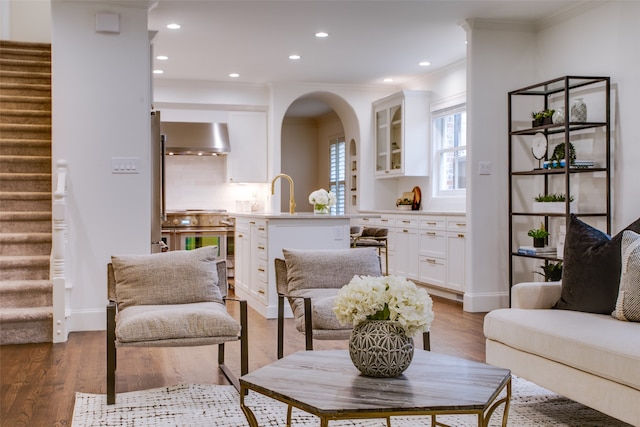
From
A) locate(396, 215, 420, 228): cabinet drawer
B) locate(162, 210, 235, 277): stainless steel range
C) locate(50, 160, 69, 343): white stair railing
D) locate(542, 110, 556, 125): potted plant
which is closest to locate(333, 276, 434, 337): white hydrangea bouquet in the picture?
locate(50, 160, 69, 343): white stair railing

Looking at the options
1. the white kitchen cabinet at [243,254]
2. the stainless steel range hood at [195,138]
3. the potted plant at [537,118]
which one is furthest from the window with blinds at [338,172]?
the potted plant at [537,118]

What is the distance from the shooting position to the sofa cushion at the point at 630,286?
9.93ft

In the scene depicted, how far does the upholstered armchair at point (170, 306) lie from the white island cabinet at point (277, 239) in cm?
170

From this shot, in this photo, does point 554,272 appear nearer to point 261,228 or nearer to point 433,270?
point 433,270

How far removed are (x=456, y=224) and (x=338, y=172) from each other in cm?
508

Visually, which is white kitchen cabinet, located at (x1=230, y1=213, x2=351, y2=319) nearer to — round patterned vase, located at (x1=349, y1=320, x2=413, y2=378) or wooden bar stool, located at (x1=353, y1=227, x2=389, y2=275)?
wooden bar stool, located at (x1=353, y1=227, x2=389, y2=275)

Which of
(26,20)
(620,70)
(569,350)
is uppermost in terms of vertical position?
(26,20)

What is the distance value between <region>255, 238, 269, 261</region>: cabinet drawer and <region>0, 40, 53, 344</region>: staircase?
67.9 inches

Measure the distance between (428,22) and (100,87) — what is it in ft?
9.62

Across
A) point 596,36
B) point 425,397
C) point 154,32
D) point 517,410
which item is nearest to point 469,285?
point 596,36

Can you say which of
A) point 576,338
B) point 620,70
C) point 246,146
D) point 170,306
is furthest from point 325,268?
point 246,146

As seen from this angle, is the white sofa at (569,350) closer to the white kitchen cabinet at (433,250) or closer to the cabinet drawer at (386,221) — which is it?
the white kitchen cabinet at (433,250)

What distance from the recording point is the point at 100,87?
5.28m

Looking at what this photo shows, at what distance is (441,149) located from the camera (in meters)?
8.45
